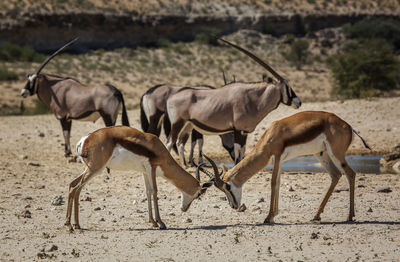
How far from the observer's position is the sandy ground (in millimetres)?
6629

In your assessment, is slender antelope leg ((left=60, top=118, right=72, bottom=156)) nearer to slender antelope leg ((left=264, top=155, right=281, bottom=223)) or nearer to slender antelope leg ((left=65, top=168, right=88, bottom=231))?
slender antelope leg ((left=65, top=168, right=88, bottom=231))

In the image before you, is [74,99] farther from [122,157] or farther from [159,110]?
[122,157]

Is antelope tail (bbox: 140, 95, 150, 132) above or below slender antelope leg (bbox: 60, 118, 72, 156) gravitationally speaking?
above

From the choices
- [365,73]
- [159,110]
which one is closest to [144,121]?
[159,110]

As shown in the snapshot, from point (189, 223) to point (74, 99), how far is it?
24.0 feet

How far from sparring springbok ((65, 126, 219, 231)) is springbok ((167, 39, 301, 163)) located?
4009mm

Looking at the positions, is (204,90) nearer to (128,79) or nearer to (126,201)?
(126,201)

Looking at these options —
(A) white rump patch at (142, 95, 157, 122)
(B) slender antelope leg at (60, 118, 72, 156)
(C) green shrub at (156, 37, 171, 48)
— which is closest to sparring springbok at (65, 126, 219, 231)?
(A) white rump patch at (142, 95, 157, 122)

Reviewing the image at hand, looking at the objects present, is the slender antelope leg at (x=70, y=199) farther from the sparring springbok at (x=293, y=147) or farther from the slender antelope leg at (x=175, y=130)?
the slender antelope leg at (x=175, y=130)

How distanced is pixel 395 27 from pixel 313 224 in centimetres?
4432

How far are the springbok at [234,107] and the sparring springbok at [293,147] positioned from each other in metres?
3.72

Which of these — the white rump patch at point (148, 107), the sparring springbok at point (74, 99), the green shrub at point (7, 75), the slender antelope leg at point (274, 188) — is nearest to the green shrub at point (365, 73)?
the white rump patch at point (148, 107)

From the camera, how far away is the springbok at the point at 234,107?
11.8 m

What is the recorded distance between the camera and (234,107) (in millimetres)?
11914
